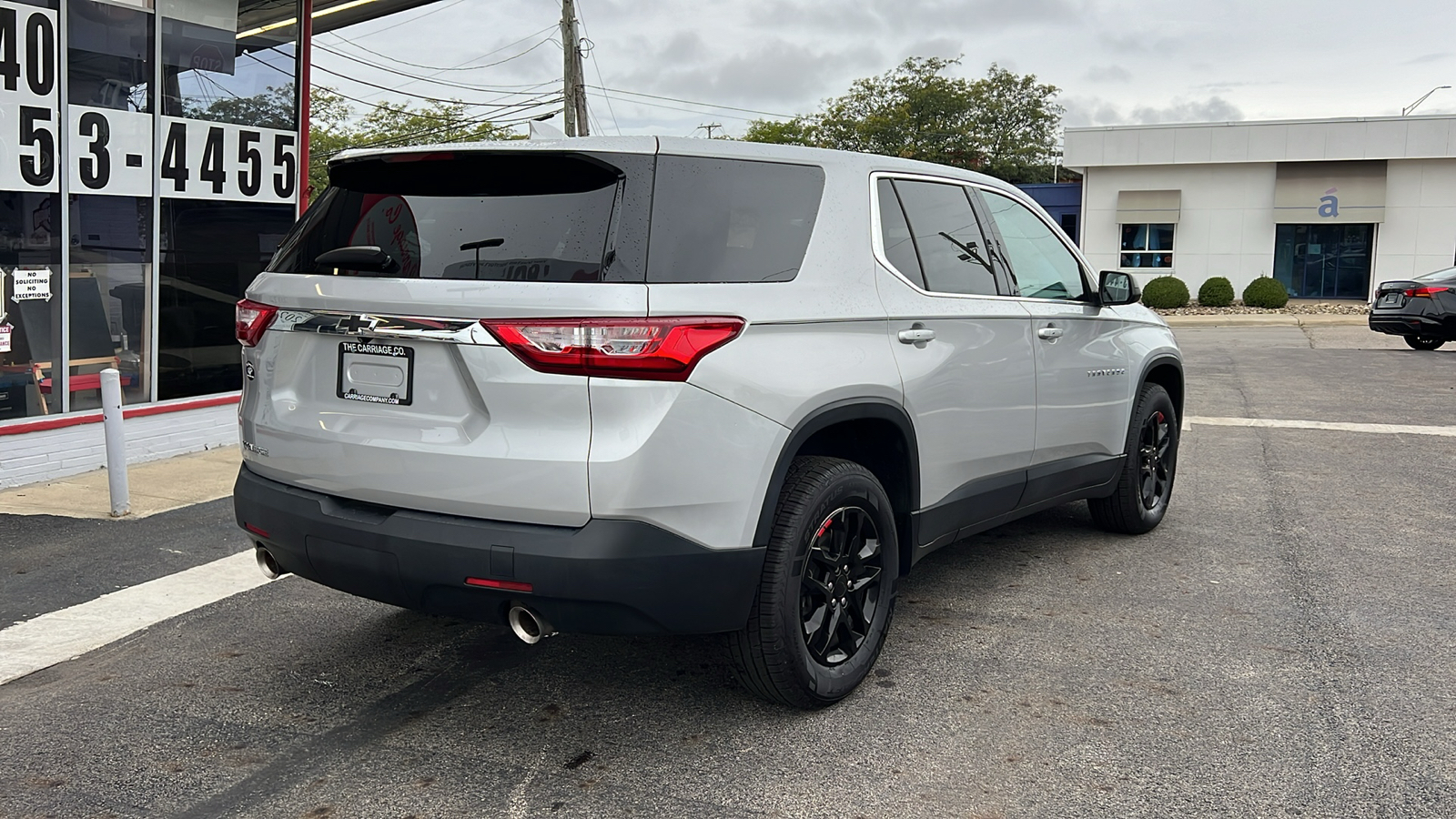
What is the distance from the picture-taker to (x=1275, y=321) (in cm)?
2853

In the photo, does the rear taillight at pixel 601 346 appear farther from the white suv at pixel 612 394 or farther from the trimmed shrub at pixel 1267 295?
the trimmed shrub at pixel 1267 295

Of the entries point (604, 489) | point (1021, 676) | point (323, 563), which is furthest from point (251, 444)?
point (1021, 676)

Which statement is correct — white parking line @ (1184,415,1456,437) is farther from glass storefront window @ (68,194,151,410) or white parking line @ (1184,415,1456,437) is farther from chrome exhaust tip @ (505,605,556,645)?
glass storefront window @ (68,194,151,410)

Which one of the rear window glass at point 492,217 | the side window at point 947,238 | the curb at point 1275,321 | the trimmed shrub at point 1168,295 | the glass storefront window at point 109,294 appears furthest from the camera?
the trimmed shrub at point 1168,295

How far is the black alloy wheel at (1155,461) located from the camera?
20.2 ft

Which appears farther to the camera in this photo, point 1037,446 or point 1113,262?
point 1113,262

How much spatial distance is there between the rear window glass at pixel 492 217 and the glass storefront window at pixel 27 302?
5397 mm

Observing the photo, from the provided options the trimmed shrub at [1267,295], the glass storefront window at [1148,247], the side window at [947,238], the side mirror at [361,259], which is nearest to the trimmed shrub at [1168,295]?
the trimmed shrub at [1267,295]

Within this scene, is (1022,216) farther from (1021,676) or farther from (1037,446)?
(1021,676)

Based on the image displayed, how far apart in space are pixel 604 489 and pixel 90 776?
1.75 m

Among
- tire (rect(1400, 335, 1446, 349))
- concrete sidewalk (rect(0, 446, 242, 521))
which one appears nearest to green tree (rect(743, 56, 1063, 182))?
tire (rect(1400, 335, 1446, 349))

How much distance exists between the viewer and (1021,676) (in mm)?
4145

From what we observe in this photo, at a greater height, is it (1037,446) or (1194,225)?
(1194,225)

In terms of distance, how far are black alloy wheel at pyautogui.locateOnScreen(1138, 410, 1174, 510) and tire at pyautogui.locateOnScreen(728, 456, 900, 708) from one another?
8.43 ft
